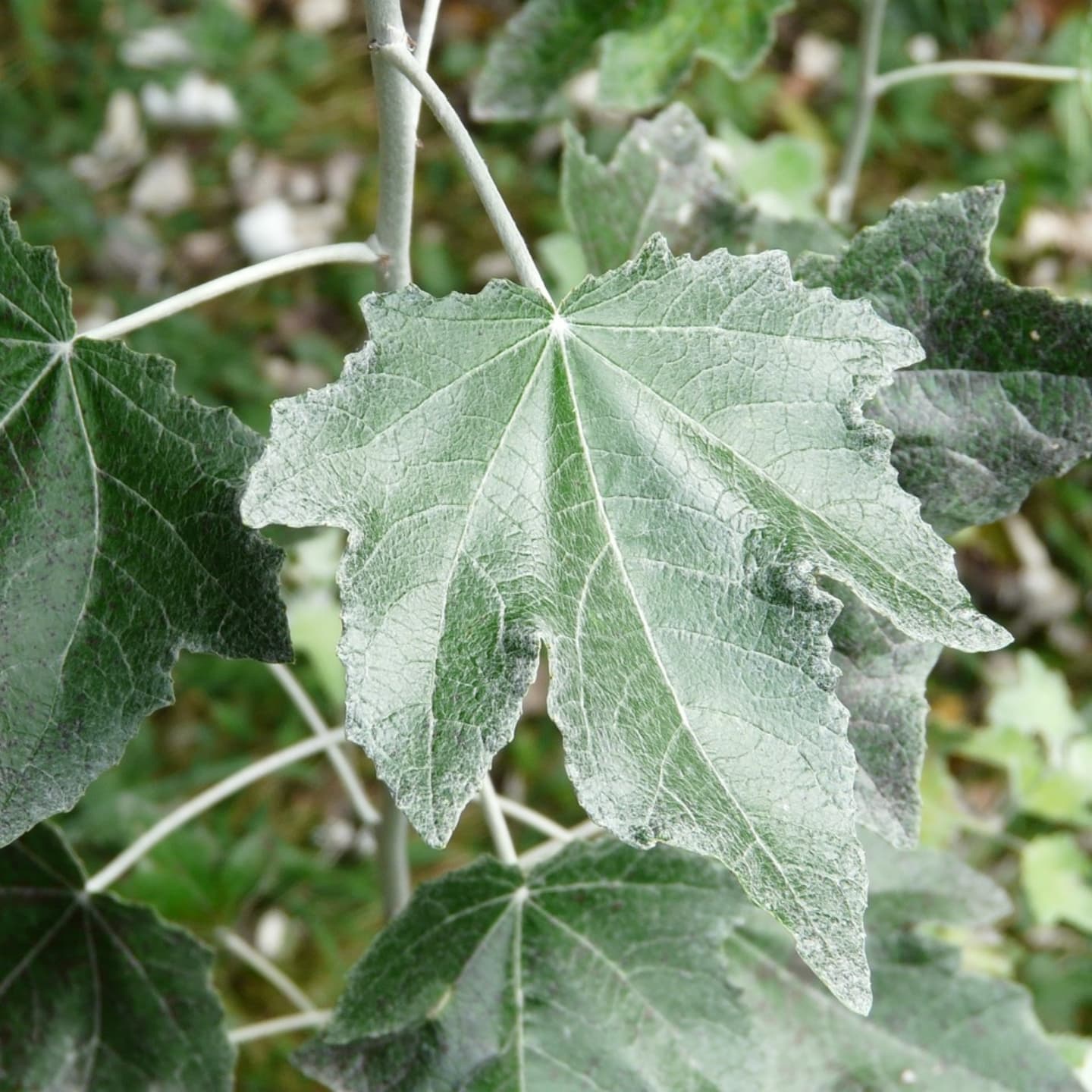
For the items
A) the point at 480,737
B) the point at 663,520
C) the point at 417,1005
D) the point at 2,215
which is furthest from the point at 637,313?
the point at 417,1005

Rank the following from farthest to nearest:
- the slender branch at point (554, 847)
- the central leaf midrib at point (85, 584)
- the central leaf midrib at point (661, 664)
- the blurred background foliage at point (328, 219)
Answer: the blurred background foliage at point (328, 219), the slender branch at point (554, 847), the central leaf midrib at point (85, 584), the central leaf midrib at point (661, 664)

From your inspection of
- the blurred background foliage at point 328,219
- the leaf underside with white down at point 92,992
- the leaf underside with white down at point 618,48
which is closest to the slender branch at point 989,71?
the leaf underside with white down at point 618,48

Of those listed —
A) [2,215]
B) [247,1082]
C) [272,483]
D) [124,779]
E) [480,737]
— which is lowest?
[247,1082]

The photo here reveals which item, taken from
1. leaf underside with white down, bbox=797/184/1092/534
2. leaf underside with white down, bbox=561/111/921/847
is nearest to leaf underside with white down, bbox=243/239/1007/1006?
leaf underside with white down, bbox=797/184/1092/534

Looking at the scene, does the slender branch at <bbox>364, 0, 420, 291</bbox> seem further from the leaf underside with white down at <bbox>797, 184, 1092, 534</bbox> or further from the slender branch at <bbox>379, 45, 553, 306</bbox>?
the leaf underside with white down at <bbox>797, 184, 1092, 534</bbox>

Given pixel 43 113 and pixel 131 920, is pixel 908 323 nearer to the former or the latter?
pixel 131 920

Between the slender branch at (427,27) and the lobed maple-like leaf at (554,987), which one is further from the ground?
the slender branch at (427,27)

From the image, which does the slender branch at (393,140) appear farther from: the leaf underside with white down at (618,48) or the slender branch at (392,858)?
the slender branch at (392,858)

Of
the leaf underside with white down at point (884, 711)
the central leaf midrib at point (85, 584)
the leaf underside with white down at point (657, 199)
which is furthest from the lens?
the leaf underside with white down at point (657, 199)
